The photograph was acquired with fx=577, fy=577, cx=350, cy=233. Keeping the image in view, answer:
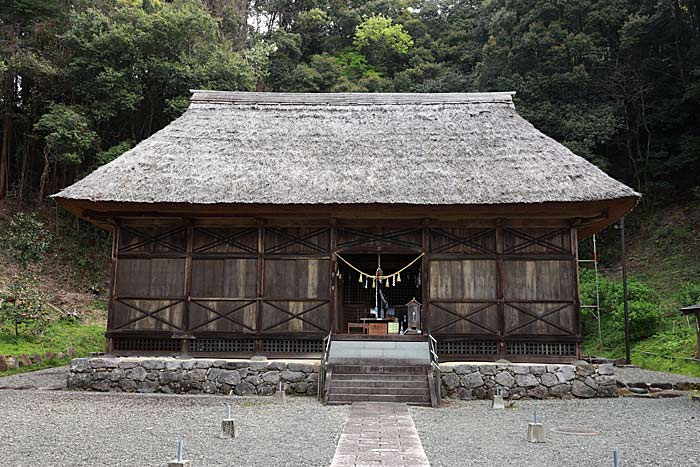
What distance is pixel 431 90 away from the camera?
31.3 m

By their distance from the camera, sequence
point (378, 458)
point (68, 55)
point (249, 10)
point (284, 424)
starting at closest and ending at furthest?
point (378, 458)
point (284, 424)
point (68, 55)
point (249, 10)

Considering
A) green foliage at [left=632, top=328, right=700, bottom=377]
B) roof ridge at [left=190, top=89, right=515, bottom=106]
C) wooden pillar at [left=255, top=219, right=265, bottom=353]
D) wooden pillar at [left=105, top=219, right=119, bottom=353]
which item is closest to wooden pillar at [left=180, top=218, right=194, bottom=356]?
wooden pillar at [left=255, top=219, right=265, bottom=353]

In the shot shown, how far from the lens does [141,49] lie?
23719mm

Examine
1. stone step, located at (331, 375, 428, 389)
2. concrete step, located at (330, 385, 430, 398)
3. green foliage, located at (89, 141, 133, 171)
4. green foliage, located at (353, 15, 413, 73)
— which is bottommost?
concrete step, located at (330, 385, 430, 398)

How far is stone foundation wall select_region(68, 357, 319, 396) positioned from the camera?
39.1ft

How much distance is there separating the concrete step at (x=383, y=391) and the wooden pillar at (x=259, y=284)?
101 inches

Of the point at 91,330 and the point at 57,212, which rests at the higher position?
the point at 57,212

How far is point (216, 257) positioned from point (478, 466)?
331 inches

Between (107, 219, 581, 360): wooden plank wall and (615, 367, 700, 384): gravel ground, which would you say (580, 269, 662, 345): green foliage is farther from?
(107, 219, 581, 360): wooden plank wall

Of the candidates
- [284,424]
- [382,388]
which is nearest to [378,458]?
[284,424]

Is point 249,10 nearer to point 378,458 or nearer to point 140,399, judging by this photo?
point 140,399

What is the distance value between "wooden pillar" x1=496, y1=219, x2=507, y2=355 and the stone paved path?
146 inches

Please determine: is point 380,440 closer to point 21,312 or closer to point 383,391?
point 383,391

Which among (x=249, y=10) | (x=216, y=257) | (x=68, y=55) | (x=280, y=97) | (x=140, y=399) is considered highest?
(x=249, y=10)
